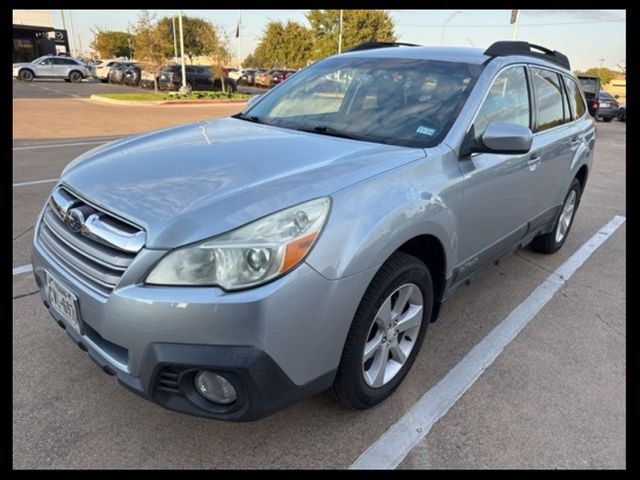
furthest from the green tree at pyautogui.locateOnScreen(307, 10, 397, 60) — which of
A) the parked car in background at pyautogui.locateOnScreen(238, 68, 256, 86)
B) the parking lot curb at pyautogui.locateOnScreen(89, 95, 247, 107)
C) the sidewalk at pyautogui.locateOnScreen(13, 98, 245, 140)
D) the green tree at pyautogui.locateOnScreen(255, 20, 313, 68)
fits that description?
the sidewalk at pyautogui.locateOnScreen(13, 98, 245, 140)

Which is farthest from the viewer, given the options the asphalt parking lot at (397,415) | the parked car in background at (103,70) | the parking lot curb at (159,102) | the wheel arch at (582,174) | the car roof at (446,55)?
the parked car in background at (103,70)

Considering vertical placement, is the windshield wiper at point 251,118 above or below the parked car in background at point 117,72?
below

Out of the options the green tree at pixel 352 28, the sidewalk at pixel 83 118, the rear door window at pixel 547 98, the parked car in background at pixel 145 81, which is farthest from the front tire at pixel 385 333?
the green tree at pixel 352 28

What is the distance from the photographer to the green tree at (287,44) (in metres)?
55.8

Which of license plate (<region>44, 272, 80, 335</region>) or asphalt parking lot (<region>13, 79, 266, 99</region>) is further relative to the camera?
asphalt parking lot (<region>13, 79, 266, 99</region>)

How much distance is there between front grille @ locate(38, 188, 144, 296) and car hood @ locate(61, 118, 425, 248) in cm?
6

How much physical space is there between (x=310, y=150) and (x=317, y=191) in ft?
1.82

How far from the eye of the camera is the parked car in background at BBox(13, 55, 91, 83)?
32.1 meters

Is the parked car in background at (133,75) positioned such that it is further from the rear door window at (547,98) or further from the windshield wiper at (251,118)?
the rear door window at (547,98)

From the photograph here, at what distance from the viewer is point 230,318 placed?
1761 millimetres

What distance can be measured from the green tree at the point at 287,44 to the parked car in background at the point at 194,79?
29.6 metres

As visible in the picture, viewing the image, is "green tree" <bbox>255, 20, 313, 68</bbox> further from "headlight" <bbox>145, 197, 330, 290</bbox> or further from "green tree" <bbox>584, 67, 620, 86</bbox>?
"headlight" <bbox>145, 197, 330, 290</bbox>
